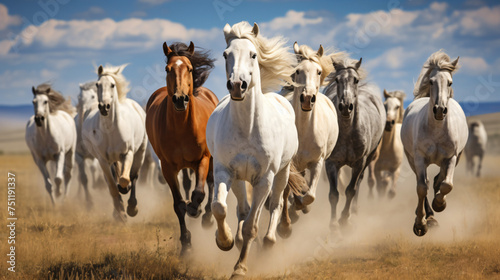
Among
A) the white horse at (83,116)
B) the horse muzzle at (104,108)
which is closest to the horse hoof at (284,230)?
the horse muzzle at (104,108)

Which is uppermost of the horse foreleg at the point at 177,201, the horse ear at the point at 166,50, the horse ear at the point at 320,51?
the horse ear at the point at 320,51

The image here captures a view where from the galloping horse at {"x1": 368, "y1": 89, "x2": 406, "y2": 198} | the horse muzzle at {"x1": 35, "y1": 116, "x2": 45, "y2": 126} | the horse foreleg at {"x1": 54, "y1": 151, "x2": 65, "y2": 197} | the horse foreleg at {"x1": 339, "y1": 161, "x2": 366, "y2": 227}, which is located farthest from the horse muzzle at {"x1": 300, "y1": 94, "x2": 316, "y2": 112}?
the horse foreleg at {"x1": 54, "y1": 151, "x2": 65, "y2": 197}

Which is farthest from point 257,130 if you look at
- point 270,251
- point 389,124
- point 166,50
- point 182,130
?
point 389,124

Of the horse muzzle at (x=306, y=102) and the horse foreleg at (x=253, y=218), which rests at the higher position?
the horse muzzle at (x=306, y=102)

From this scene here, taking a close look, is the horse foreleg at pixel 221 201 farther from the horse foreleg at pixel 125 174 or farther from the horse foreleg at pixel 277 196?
the horse foreleg at pixel 125 174

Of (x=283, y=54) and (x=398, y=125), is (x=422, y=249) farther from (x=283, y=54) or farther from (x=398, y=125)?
(x=398, y=125)

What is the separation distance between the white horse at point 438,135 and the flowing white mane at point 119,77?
4.77m

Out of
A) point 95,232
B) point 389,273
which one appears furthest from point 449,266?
point 95,232

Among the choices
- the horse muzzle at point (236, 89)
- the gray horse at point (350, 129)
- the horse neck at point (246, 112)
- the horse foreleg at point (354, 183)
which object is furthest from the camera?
the horse foreleg at point (354, 183)

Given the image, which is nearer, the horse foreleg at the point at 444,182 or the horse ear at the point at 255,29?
the horse ear at the point at 255,29

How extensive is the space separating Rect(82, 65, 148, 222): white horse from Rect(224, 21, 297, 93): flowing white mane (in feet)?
11.4

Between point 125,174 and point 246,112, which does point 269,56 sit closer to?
point 246,112

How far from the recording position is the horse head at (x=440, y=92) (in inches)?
310

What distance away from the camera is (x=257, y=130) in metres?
5.45
